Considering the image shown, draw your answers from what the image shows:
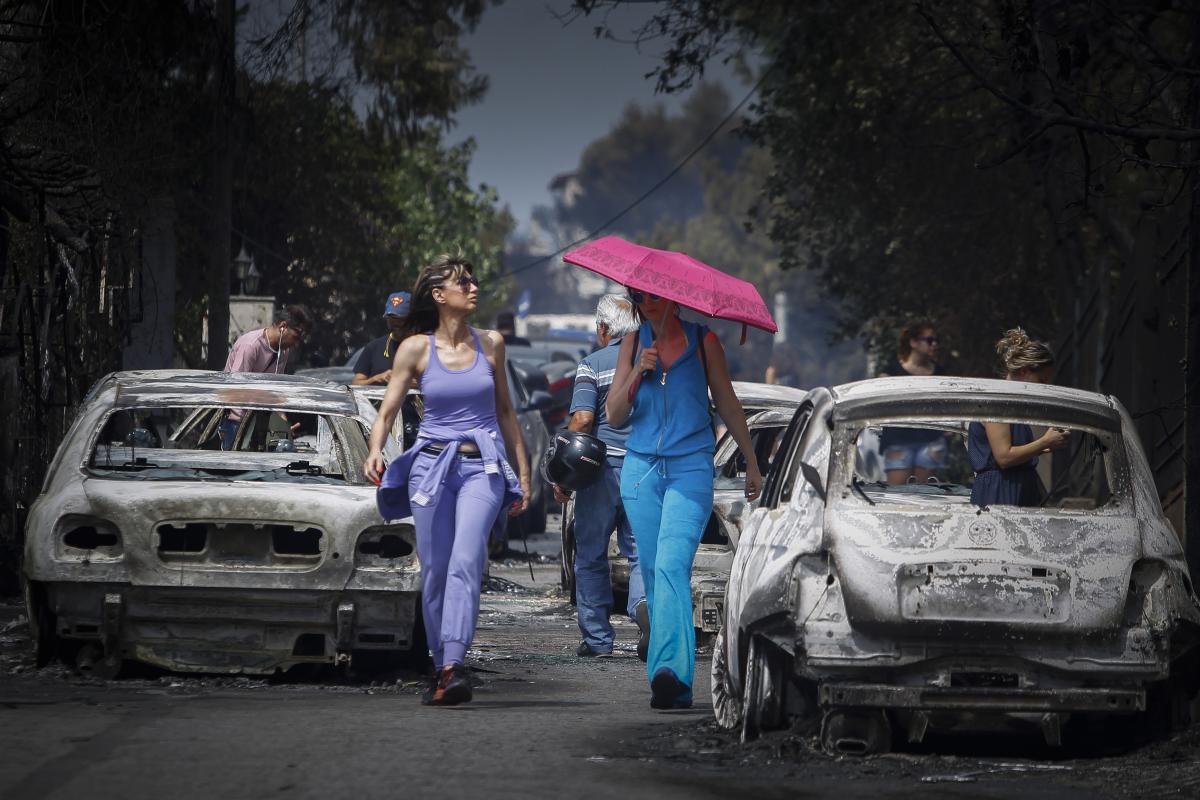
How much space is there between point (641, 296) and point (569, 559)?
473cm

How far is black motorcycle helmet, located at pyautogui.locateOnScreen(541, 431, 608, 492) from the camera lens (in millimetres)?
10086

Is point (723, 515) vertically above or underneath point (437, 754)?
above

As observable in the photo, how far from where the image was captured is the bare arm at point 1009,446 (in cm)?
893

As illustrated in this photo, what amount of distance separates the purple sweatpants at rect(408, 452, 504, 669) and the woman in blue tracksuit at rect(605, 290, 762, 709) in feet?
1.99

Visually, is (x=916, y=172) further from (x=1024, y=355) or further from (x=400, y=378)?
(x=400, y=378)

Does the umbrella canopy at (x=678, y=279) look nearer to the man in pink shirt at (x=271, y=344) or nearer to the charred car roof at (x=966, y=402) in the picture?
the charred car roof at (x=966, y=402)

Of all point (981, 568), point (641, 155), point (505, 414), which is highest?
point (641, 155)

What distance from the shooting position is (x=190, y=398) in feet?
32.7

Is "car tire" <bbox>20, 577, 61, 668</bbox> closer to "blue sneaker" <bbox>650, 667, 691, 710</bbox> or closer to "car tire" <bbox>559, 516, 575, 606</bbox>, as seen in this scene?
"blue sneaker" <bbox>650, 667, 691, 710</bbox>

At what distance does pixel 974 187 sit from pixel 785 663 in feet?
63.2

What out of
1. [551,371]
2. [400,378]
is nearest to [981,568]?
[400,378]

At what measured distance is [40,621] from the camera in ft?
29.6

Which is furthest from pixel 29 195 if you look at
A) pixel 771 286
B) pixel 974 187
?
pixel 771 286

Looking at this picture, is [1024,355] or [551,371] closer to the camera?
[1024,355]
